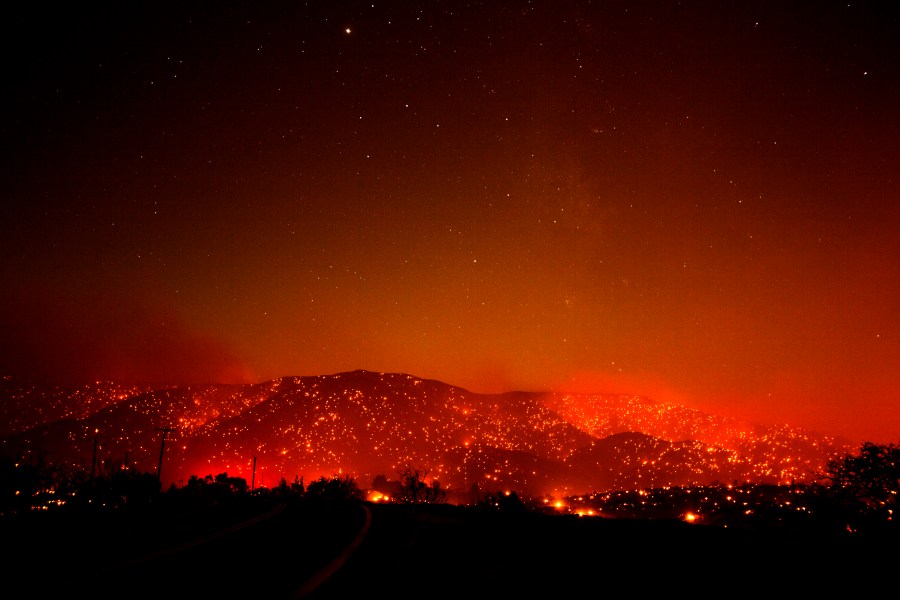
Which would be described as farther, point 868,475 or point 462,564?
point 868,475

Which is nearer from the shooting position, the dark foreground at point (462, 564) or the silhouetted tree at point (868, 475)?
the dark foreground at point (462, 564)

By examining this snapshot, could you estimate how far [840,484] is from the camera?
2502cm

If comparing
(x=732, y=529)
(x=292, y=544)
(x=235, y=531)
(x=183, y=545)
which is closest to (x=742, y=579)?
(x=732, y=529)

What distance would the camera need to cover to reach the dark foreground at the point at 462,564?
4344mm

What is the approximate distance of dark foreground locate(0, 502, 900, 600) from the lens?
4344mm

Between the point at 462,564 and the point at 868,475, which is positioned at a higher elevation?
the point at 462,564

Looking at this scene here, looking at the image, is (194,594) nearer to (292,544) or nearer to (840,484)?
(292,544)

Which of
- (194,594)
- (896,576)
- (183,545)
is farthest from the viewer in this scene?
(183,545)

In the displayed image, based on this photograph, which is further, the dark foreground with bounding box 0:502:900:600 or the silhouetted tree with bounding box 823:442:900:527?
the silhouetted tree with bounding box 823:442:900:527

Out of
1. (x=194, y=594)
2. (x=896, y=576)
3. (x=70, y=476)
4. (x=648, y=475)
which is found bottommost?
(x=648, y=475)

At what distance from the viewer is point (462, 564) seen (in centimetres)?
593

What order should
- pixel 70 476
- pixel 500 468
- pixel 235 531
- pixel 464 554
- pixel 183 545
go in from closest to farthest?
pixel 464 554
pixel 183 545
pixel 235 531
pixel 70 476
pixel 500 468

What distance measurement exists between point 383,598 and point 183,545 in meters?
4.84

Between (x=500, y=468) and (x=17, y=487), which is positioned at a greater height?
(x=17, y=487)
